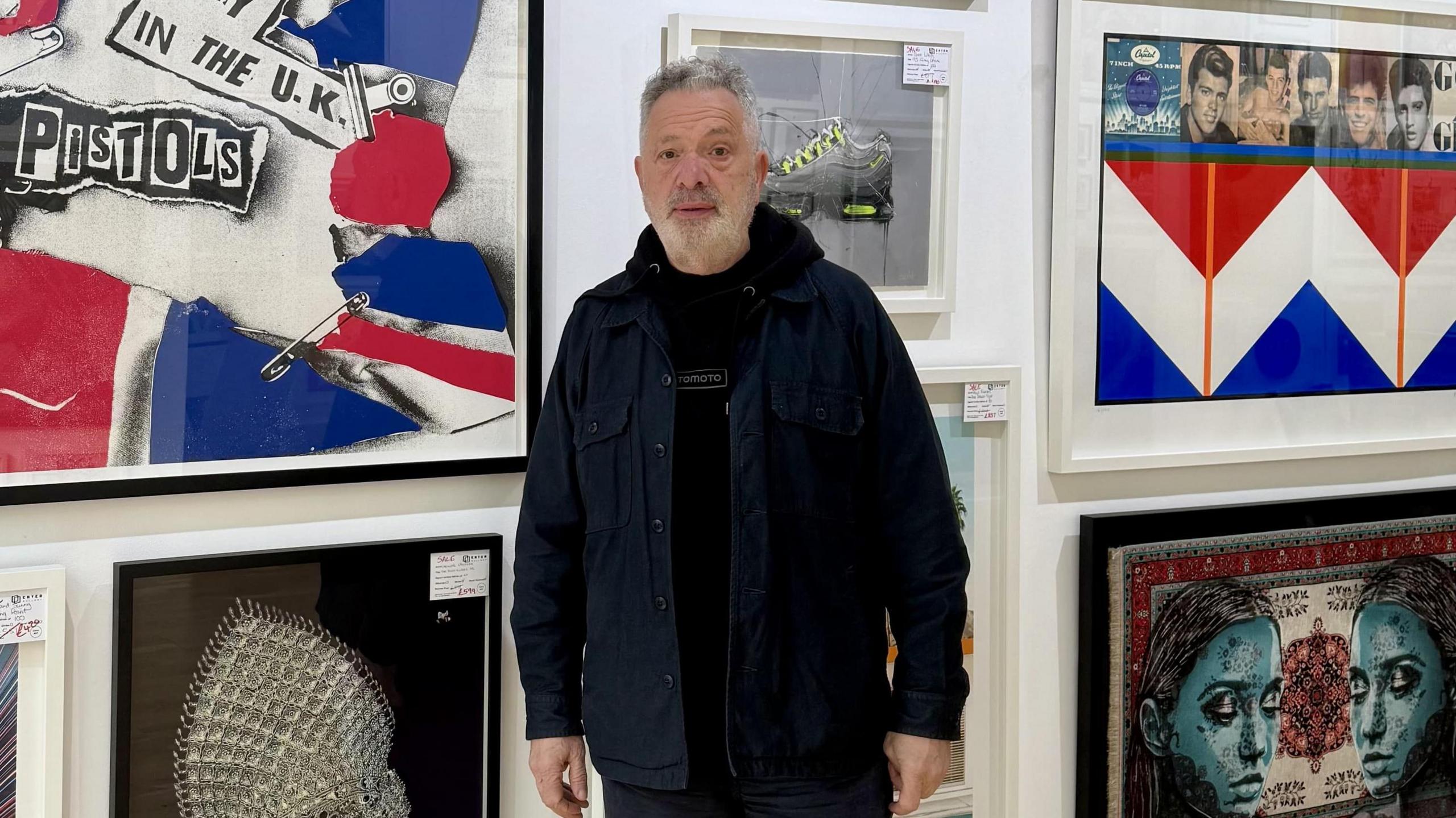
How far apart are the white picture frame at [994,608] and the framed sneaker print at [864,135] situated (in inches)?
10.2

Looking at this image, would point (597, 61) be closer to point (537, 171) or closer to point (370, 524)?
point (537, 171)

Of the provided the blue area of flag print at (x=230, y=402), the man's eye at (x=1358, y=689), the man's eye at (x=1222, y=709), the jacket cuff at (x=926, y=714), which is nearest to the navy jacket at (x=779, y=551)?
the jacket cuff at (x=926, y=714)

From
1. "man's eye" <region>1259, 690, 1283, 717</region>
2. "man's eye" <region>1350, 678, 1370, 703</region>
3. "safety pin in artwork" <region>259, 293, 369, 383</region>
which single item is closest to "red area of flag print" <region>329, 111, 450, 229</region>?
"safety pin in artwork" <region>259, 293, 369, 383</region>

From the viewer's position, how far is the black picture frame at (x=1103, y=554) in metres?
2.12

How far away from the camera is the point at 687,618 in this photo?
56.7 inches

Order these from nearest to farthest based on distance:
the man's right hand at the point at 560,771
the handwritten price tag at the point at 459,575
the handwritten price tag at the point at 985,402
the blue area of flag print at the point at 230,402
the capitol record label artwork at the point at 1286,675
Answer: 1. the man's right hand at the point at 560,771
2. the blue area of flag print at the point at 230,402
3. the handwritten price tag at the point at 459,575
4. the handwritten price tag at the point at 985,402
5. the capitol record label artwork at the point at 1286,675

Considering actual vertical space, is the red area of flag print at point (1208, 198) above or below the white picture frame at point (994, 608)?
above

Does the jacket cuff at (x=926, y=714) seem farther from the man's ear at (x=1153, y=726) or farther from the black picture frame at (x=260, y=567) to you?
the man's ear at (x=1153, y=726)

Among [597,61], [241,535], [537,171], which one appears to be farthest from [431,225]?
[241,535]

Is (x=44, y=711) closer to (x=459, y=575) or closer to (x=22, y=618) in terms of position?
(x=22, y=618)

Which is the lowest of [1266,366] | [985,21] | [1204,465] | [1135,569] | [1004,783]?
[1004,783]

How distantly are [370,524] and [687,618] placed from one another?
571mm

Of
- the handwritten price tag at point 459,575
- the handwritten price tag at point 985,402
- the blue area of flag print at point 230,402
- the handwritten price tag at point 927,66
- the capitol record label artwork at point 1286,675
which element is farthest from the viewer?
the capitol record label artwork at point 1286,675

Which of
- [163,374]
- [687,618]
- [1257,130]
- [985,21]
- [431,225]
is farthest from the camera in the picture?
[1257,130]
